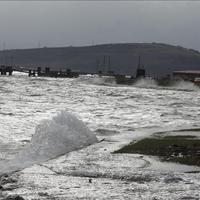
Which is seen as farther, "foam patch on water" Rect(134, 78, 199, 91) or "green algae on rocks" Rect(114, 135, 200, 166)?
"foam patch on water" Rect(134, 78, 199, 91)

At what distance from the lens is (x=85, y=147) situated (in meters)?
18.0

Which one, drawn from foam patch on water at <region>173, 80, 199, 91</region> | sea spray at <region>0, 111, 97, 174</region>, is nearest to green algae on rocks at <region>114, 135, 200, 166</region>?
sea spray at <region>0, 111, 97, 174</region>

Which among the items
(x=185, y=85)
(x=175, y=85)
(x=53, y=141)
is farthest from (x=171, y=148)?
(x=175, y=85)

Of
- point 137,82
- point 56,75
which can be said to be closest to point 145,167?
point 137,82

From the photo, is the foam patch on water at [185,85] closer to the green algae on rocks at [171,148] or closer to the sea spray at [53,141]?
the green algae on rocks at [171,148]

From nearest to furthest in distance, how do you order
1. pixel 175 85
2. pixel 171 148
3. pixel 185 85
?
pixel 171 148, pixel 185 85, pixel 175 85

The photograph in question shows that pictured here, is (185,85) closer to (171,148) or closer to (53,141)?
(171,148)

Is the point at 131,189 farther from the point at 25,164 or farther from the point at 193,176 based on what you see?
the point at 25,164

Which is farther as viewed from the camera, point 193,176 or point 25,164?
point 25,164

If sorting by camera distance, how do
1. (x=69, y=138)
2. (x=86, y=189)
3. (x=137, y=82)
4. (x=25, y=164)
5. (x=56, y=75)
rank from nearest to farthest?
(x=86, y=189) < (x=25, y=164) < (x=69, y=138) < (x=137, y=82) < (x=56, y=75)

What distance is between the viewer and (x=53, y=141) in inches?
674

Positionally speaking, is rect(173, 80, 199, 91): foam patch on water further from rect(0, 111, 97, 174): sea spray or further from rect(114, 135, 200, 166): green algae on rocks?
rect(0, 111, 97, 174): sea spray

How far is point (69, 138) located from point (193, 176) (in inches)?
260

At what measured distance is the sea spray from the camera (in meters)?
15.3
